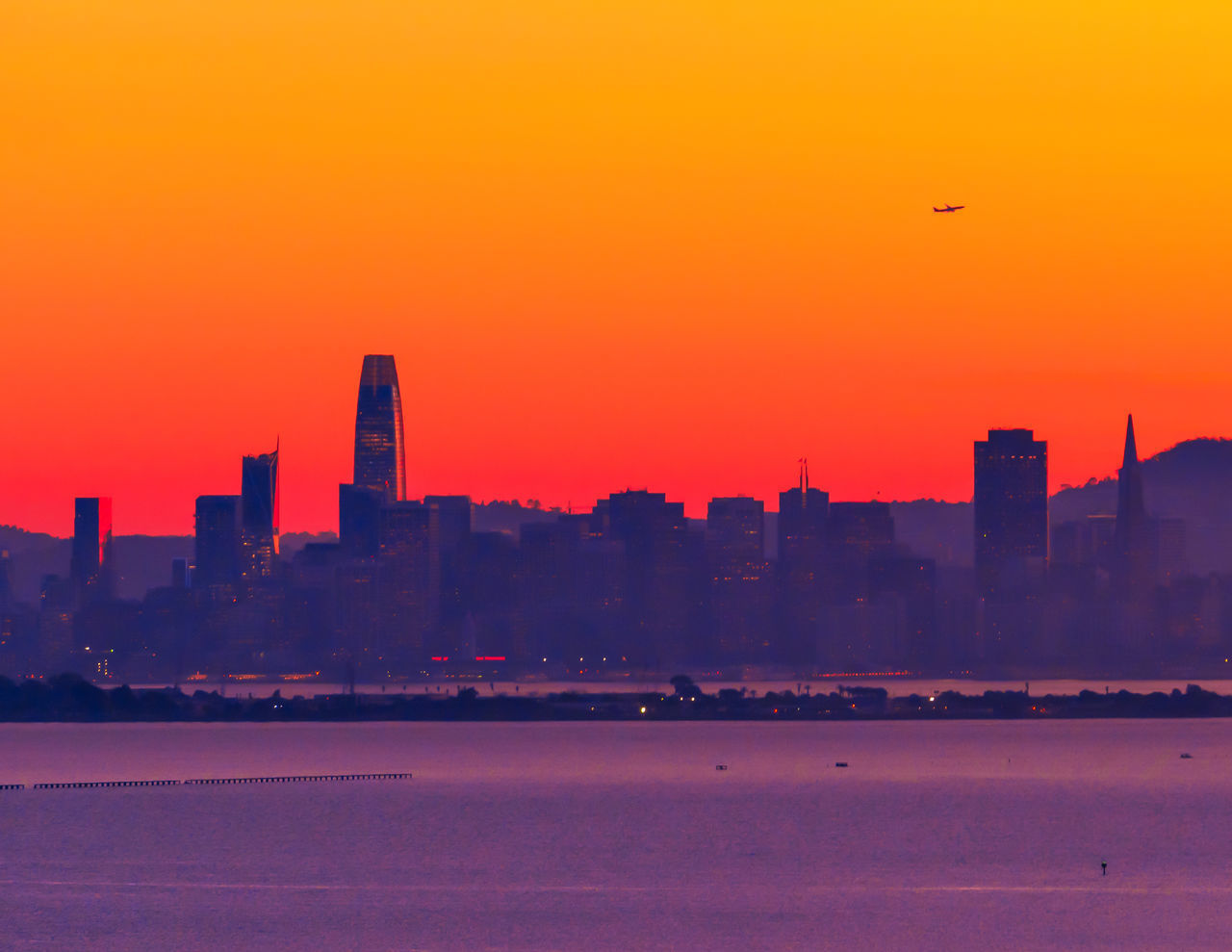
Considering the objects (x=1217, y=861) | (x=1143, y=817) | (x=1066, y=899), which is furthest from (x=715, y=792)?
(x=1066, y=899)

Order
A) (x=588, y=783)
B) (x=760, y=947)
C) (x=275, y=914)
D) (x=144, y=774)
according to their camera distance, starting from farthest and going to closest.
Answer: (x=144, y=774), (x=588, y=783), (x=275, y=914), (x=760, y=947)

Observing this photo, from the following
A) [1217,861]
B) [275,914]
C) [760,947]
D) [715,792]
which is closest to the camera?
[760,947]

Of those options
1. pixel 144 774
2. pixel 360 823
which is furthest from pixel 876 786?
pixel 144 774

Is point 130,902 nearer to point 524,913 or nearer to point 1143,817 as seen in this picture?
A: point 524,913

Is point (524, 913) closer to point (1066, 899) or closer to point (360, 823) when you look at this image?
point (1066, 899)

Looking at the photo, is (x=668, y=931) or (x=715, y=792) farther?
(x=715, y=792)

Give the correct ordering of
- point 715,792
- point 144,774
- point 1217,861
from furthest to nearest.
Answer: point 144,774
point 715,792
point 1217,861
